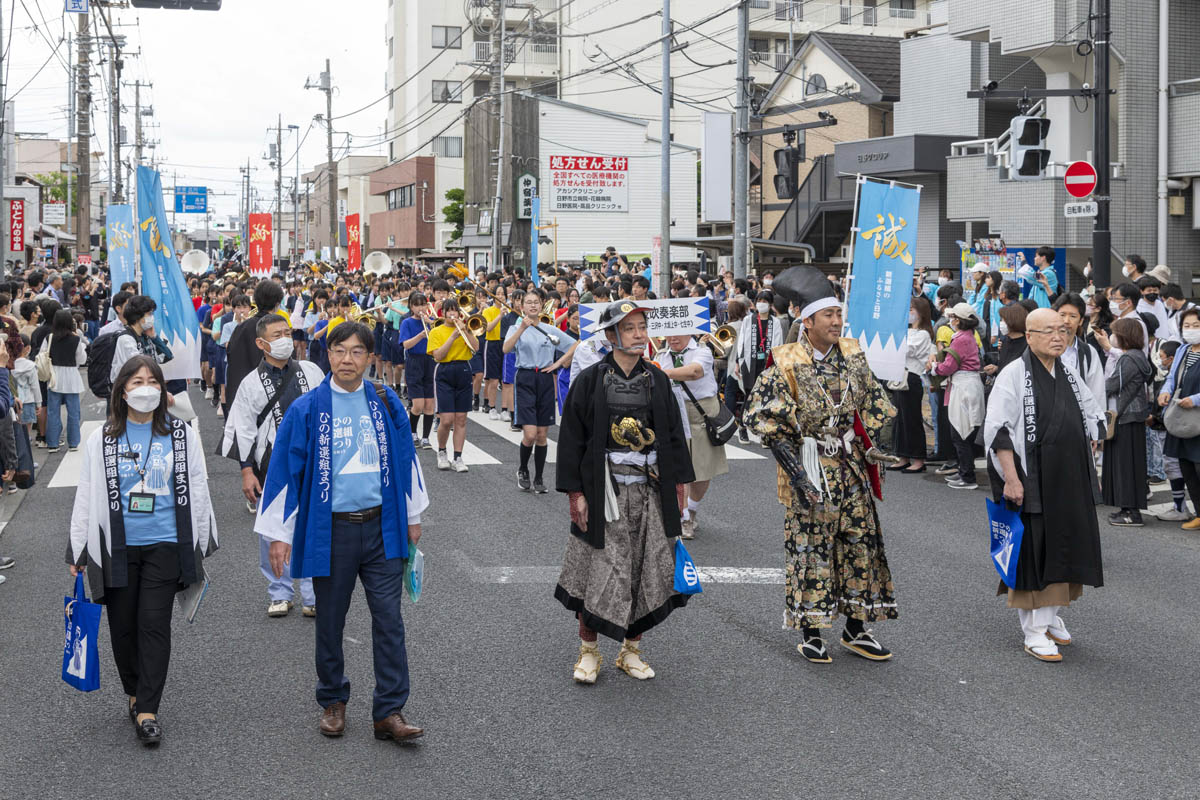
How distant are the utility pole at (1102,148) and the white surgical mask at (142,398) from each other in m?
11.7

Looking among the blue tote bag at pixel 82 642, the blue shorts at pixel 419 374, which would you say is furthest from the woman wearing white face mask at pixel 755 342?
the blue tote bag at pixel 82 642

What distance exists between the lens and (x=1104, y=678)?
6.30 meters

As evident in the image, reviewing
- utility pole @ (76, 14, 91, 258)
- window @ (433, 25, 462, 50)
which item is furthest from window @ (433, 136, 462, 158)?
utility pole @ (76, 14, 91, 258)

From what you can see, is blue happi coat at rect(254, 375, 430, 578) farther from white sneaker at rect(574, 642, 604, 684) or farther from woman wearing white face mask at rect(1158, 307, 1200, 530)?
woman wearing white face mask at rect(1158, 307, 1200, 530)

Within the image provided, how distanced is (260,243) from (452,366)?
27399 mm

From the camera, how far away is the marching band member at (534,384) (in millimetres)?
11844

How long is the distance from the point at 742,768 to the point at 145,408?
2.93 meters

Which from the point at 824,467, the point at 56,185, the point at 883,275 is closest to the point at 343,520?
the point at 824,467

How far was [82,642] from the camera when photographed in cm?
540

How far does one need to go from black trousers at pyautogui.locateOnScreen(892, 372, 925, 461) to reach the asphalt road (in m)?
4.29

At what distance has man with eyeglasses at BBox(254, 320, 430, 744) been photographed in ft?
17.4

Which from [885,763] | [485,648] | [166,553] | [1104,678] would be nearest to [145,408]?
[166,553]

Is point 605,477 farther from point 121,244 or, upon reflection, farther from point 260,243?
point 260,243

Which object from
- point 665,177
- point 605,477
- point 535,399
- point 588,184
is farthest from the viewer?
point 588,184
